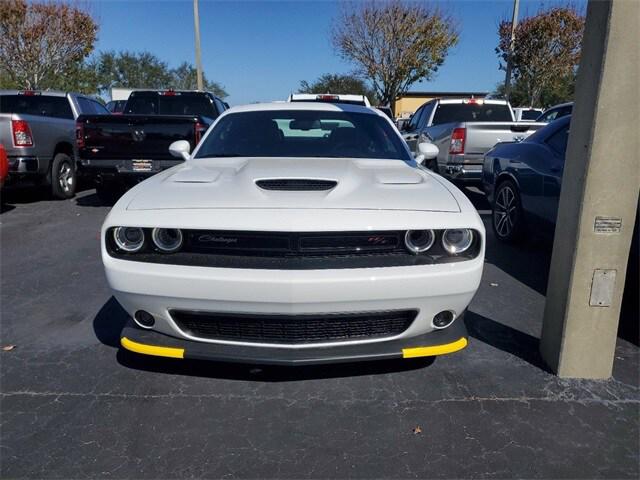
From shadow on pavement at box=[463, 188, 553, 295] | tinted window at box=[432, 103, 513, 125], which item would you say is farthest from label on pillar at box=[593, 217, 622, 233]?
tinted window at box=[432, 103, 513, 125]

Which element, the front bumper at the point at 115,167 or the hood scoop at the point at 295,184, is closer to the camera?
the hood scoop at the point at 295,184

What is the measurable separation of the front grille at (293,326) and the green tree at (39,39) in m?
21.9

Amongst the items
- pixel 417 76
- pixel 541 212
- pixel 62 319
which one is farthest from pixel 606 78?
pixel 417 76

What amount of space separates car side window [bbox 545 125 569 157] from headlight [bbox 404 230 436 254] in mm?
2833

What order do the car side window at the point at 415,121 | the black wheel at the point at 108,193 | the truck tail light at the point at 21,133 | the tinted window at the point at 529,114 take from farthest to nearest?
the tinted window at the point at 529,114 < the car side window at the point at 415,121 < the black wheel at the point at 108,193 < the truck tail light at the point at 21,133

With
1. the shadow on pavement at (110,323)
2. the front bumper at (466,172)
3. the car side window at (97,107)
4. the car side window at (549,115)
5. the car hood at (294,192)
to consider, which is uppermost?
the car side window at (97,107)

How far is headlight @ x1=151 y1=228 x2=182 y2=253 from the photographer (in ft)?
7.99

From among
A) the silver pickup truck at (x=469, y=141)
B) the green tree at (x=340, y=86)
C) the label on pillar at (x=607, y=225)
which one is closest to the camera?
the label on pillar at (x=607, y=225)

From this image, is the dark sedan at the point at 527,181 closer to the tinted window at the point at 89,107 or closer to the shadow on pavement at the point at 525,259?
the shadow on pavement at the point at 525,259

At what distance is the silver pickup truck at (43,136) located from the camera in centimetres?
729

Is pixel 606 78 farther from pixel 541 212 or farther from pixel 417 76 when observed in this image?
pixel 417 76

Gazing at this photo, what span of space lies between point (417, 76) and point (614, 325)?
80.3 ft

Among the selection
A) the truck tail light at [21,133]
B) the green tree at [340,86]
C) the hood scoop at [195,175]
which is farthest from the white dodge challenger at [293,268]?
the green tree at [340,86]

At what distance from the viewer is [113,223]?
240 centimetres
